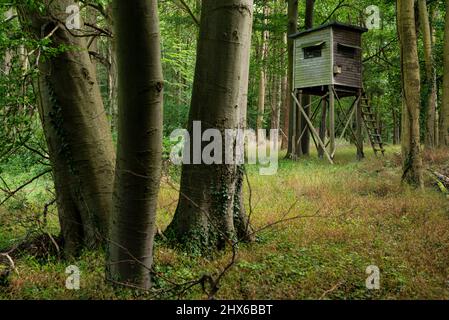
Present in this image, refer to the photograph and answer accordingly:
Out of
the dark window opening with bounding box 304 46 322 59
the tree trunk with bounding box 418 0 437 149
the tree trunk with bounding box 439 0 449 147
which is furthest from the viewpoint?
the dark window opening with bounding box 304 46 322 59

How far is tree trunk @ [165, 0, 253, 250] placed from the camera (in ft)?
17.0

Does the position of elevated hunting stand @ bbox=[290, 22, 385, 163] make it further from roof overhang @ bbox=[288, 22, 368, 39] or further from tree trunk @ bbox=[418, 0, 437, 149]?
tree trunk @ bbox=[418, 0, 437, 149]

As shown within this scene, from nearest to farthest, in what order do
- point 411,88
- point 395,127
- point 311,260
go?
1. point 311,260
2. point 411,88
3. point 395,127

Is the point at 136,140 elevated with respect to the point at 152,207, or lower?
elevated

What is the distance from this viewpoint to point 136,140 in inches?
148

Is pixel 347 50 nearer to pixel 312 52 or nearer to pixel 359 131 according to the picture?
pixel 312 52

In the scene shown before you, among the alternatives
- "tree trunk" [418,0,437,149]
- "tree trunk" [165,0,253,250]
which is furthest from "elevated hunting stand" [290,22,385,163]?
"tree trunk" [165,0,253,250]

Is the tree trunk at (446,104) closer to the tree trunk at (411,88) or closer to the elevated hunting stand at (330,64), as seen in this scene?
the elevated hunting stand at (330,64)

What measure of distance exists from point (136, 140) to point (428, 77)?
14.2 m

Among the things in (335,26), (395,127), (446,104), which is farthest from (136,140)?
(395,127)

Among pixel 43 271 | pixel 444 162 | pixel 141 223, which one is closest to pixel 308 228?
pixel 141 223

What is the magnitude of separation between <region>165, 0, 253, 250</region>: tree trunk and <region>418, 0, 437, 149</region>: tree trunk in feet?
38.2

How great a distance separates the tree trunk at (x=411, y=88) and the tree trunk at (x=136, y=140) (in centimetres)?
659

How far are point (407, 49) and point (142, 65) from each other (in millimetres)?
7162
